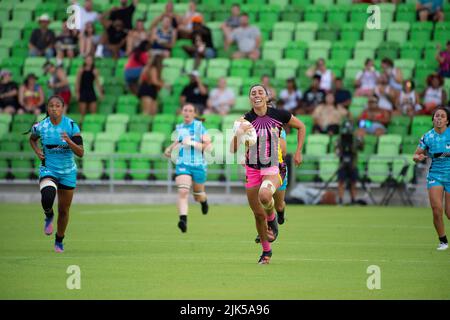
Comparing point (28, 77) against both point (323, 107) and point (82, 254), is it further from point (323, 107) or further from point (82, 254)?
point (82, 254)

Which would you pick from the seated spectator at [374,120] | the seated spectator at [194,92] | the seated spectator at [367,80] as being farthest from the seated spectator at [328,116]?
the seated spectator at [194,92]

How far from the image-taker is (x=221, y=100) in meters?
28.8

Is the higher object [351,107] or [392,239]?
[351,107]

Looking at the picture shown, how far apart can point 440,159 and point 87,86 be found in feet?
50.0

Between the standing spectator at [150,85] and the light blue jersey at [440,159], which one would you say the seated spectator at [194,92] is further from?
the light blue jersey at [440,159]

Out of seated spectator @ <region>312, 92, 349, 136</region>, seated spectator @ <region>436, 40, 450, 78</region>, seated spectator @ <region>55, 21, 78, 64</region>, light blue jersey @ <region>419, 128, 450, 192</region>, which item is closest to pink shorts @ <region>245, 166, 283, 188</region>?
light blue jersey @ <region>419, 128, 450, 192</region>

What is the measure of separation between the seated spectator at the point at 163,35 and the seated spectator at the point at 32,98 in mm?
3561

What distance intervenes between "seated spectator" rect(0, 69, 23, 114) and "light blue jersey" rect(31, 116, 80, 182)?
48.9 ft

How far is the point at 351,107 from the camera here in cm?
2845

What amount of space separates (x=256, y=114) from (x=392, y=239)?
502 centimetres

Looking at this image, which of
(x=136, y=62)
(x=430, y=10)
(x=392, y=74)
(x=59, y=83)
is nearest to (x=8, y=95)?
(x=59, y=83)

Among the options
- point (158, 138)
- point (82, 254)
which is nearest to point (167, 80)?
point (158, 138)

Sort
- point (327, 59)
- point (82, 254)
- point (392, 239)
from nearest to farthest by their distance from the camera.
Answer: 1. point (82, 254)
2. point (392, 239)
3. point (327, 59)

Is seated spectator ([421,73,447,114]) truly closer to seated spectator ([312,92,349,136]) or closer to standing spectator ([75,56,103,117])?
seated spectator ([312,92,349,136])
